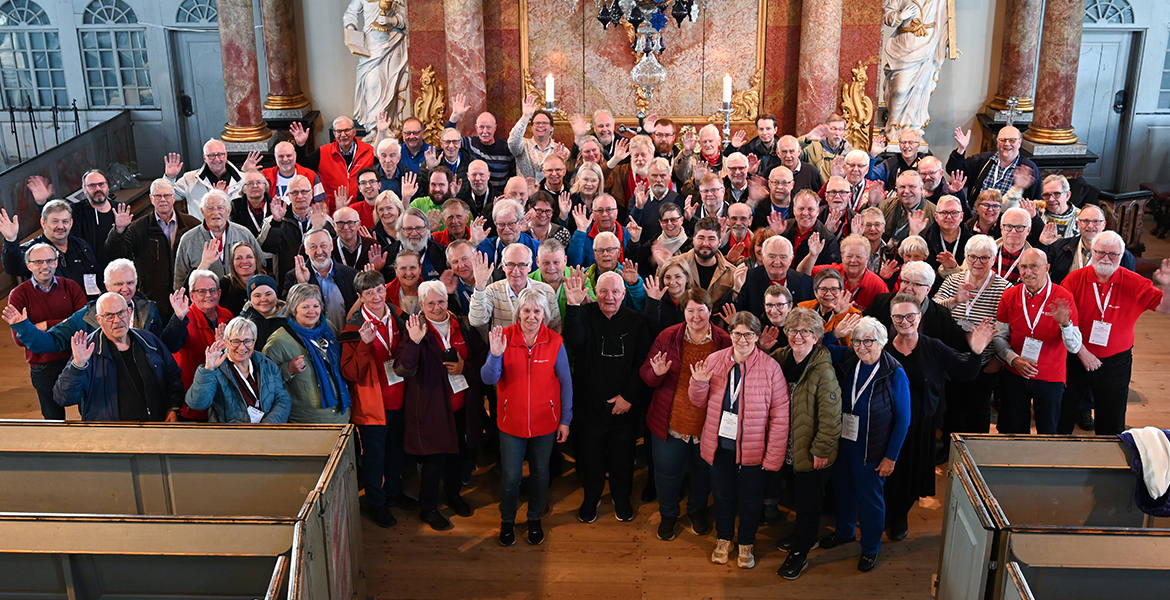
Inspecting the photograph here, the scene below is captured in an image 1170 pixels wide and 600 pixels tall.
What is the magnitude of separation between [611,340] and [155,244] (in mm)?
3327

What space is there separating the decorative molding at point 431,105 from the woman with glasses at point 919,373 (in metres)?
6.26

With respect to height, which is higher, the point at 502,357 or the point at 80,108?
the point at 80,108

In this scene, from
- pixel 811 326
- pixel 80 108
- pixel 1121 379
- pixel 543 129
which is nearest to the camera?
pixel 811 326

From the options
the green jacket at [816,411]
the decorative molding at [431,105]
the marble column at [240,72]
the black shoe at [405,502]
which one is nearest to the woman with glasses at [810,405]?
the green jacket at [816,411]

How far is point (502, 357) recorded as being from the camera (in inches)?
193

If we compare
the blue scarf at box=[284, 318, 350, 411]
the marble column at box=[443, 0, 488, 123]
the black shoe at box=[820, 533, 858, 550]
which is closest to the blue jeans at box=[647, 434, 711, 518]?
the black shoe at box=[820, 533, 858, 550]

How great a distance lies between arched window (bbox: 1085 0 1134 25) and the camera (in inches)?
460

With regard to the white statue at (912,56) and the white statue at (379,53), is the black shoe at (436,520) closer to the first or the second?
the white statue at (379,53)

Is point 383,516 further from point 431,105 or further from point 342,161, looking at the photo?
point 431,105

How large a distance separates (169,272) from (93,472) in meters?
2.15

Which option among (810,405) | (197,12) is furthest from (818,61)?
(197,12)

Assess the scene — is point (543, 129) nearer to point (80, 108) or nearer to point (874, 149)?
point (874, 149)

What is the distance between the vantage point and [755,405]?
15.1 ft

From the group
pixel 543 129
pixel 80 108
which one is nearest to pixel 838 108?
pixel 543 129
